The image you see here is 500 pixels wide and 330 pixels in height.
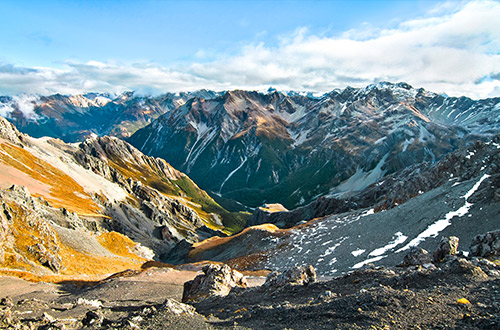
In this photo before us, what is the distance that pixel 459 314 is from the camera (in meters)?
16.3

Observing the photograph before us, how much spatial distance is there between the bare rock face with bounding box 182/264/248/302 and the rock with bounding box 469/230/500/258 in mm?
28659

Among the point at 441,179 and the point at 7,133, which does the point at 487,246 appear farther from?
the point at 7,133

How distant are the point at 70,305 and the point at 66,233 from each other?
61.4 m

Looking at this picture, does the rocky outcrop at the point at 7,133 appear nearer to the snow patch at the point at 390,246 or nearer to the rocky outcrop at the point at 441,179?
the rocky outcrop at the point at 441,179

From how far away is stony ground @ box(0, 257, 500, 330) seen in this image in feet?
54.1

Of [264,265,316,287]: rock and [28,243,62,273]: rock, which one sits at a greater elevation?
[264,265,316,287]: rock

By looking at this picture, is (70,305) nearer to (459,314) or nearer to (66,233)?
(459,314)

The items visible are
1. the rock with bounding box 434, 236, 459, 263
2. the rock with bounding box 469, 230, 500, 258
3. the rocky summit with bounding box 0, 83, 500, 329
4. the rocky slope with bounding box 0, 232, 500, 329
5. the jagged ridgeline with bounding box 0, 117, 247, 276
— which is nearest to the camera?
the rocky slope with bounding box 0, 232, 500, 329

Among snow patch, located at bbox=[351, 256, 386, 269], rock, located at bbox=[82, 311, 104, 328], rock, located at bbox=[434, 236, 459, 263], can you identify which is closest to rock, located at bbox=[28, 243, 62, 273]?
rock, located at bbox=[82, 311, 104, 328]

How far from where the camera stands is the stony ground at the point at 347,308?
16.5 meters

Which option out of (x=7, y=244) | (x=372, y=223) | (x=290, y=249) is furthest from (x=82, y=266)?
(x=372, y=223)

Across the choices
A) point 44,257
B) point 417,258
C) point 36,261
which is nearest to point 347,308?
point 417,258

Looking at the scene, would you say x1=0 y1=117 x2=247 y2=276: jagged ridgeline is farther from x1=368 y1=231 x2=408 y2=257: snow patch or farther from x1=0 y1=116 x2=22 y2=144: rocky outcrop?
x1=368 y1=231 x2=408 y2=257: snow patch

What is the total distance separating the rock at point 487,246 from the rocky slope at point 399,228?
60.0 feet
